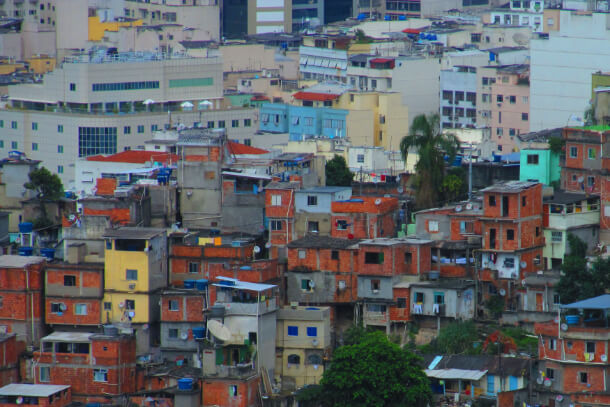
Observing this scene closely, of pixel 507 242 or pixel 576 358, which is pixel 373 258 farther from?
pixel 576 358

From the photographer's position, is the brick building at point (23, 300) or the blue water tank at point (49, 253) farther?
the blue water tank at point (49, 253)

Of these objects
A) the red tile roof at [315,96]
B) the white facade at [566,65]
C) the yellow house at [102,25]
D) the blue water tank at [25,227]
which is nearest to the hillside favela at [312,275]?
the blue water tank at [25,227]

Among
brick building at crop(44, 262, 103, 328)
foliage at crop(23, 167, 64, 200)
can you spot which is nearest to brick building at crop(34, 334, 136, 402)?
brick building at crop(44, 262, 103, 328)

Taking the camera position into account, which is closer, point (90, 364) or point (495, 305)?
point (90, 364)

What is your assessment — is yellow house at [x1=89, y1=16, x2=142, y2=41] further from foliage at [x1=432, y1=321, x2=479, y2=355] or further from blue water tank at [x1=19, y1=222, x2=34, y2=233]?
foliage at [x1=432, y1=321, x2=479, y2=355]

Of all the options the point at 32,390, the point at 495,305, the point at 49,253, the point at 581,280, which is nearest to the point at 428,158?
the point at 495,305

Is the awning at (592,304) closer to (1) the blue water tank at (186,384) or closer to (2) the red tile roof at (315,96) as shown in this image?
(1) the blue water tank at (186,384)

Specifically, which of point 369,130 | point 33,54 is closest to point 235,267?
point 369,130
